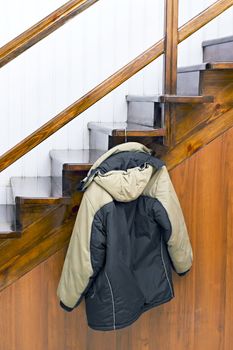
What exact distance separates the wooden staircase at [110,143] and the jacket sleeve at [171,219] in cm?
20

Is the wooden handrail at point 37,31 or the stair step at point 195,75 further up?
the wooden handrail at point 37,31

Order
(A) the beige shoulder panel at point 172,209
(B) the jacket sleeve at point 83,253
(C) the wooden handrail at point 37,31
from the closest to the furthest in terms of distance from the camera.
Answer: (C) the wooden handrail at point 37,31
(B) the jacket sleeve at point 83,253
(A) the beige shoulder panel at point 172,209

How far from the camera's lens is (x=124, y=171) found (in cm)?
303

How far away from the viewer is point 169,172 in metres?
3.30

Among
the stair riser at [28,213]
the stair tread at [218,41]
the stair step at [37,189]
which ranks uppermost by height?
the stair tread at [218,41]

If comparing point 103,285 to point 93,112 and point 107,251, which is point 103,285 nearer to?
point 107,251

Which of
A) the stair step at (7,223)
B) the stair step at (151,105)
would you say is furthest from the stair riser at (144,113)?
the stair step at (7,223)

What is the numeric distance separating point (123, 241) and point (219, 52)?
1.27 m

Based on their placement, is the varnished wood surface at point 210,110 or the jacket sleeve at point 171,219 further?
the varnished wood surface at point 210,110

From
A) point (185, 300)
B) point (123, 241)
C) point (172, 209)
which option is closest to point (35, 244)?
point (123, 241)

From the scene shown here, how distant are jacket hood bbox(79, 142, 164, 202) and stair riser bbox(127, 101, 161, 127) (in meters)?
0.21

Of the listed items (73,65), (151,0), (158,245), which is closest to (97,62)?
(73,65)

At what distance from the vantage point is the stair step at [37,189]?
309 centimetres

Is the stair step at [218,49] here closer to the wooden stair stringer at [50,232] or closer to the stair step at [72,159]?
the wooden stair stringer at [50,232]
